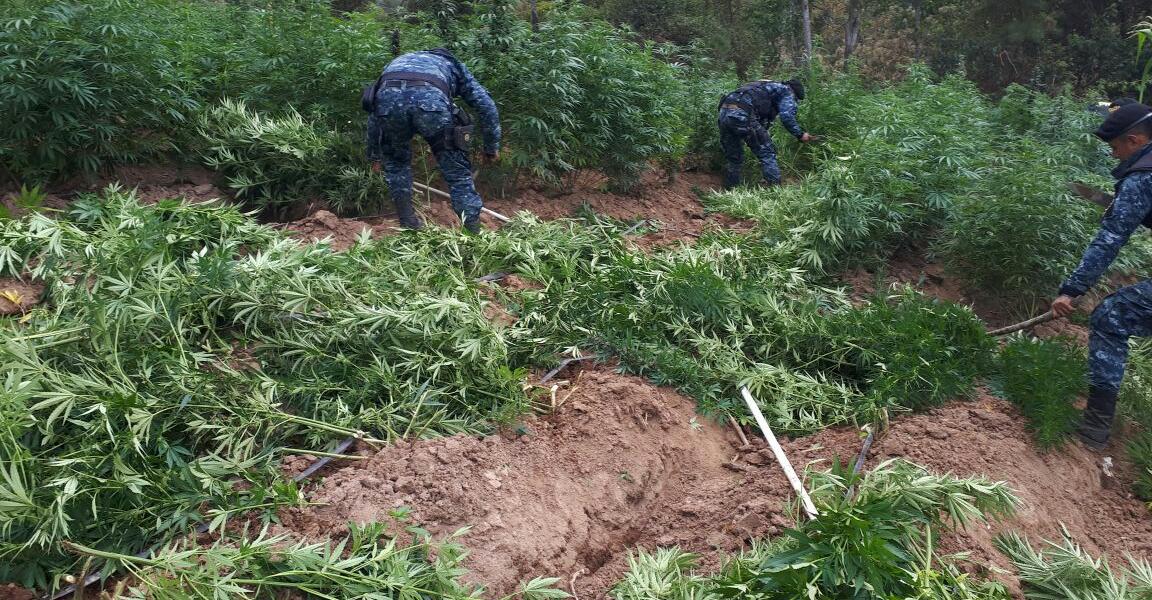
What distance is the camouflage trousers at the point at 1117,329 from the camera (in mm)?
3828

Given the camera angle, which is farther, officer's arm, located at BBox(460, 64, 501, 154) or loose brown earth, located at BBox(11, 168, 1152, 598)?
officer's arm, located at BBox(460, 64, 501, 154)

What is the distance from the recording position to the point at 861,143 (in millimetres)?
6504

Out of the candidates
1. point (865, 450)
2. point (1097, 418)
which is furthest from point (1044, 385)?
point (865, 450)

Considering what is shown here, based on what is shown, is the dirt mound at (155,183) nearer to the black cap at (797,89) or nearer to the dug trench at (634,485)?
the dug trench at (634,485)

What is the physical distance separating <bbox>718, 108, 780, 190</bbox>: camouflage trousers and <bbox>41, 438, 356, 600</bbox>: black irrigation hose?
5964 mm

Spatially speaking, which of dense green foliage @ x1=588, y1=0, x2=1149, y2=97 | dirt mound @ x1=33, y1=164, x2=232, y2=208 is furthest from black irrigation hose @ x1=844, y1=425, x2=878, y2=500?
dense green foliage @ x1=588, y1=0, x2=1149, y2=97

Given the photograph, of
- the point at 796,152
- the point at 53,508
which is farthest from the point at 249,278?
the point at 796,152

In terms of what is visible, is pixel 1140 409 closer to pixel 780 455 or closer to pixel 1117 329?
pixel 1117 329

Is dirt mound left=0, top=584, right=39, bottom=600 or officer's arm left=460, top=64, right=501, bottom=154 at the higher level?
officer's arm left=460, top=64, right=501, bottom=154

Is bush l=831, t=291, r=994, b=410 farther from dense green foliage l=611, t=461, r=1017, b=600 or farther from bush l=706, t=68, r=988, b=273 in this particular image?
bush l=706, t=68, r=988, b=273

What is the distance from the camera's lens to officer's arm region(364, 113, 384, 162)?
5661 millimetres

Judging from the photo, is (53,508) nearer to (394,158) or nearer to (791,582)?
(791,582)

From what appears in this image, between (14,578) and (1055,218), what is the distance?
5785mm

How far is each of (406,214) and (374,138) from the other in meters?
0.61
